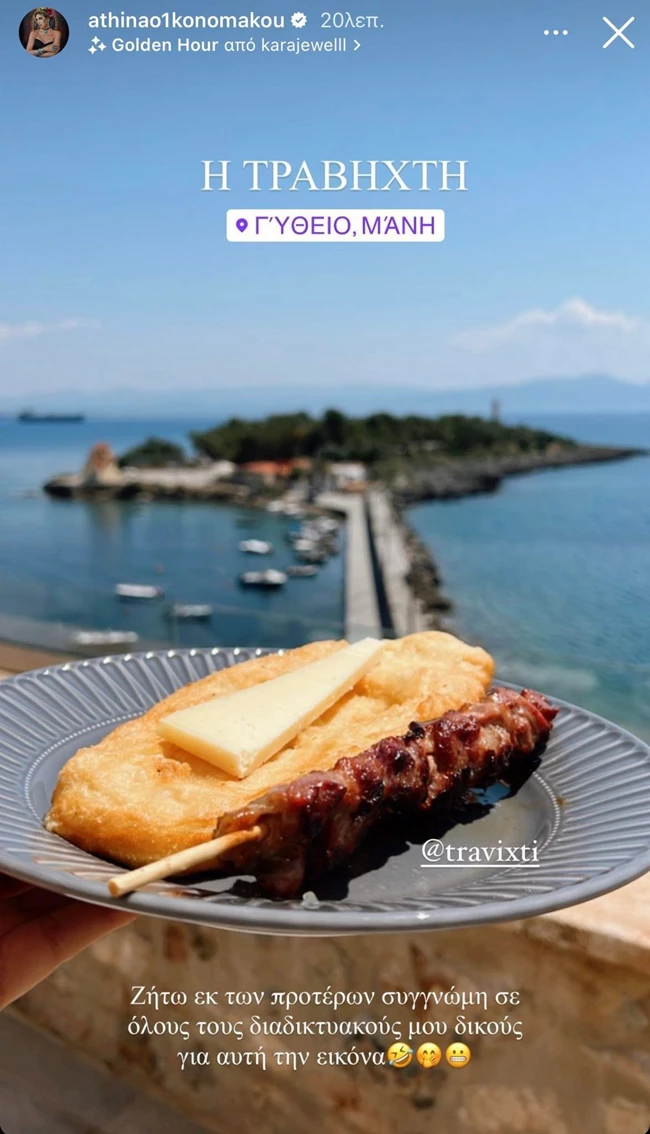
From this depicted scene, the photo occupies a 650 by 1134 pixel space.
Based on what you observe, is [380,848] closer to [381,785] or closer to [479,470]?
[381,785]

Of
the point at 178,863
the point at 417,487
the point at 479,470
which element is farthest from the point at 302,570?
the point at 178,863

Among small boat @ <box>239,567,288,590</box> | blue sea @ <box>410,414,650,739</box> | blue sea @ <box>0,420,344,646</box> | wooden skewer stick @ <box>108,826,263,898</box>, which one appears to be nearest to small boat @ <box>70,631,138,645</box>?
blue sea @ <box>410,414,650,739</box>

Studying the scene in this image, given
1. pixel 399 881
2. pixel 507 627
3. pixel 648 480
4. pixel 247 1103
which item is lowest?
pixel 507 627

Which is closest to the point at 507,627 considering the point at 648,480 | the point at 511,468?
the point at 511,468

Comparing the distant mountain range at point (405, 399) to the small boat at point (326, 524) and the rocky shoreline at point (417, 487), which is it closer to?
the rocky shoreline at point (417, 487)

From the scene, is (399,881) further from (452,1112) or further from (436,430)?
(436,430)

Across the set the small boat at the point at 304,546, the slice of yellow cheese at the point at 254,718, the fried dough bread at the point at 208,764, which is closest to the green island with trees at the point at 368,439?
the small boat at the point at 304,546
